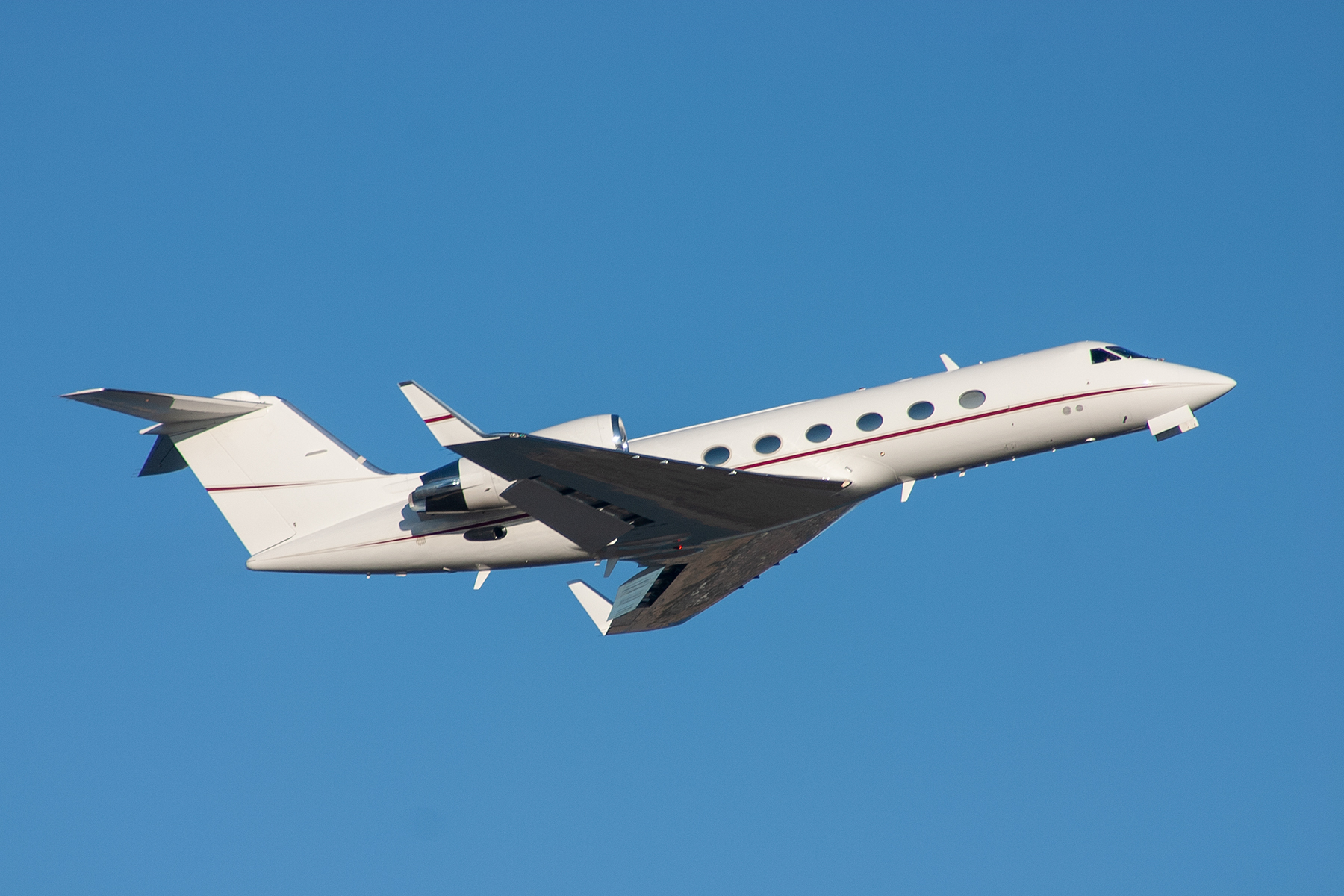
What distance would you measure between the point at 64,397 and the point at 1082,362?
52.5 feet

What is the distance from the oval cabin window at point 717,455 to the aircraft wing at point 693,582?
161 centimetres

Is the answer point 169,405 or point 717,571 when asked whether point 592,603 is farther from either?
point 169,405

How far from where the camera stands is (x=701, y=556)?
74.3 ft

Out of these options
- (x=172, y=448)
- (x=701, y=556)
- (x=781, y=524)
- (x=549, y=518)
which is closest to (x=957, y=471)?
(x=781, y=524)

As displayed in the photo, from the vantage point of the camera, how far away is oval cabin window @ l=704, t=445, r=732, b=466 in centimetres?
2098

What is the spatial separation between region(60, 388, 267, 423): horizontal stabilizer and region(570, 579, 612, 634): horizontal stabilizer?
7.09m

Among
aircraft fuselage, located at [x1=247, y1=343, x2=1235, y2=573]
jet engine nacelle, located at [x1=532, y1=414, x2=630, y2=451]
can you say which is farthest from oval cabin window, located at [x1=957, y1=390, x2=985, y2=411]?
jet engine nacelle, located at [x1=532, y1=414, x2=630, y2=451]

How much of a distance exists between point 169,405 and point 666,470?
9347 mm

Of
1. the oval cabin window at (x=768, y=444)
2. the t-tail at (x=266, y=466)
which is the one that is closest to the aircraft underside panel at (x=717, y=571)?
the oval cabin window at (x=768, y=444)

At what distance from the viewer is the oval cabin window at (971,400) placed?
20875 mm

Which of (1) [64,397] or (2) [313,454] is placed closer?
(1) [64,397]

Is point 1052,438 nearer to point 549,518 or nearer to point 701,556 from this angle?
point 701,556

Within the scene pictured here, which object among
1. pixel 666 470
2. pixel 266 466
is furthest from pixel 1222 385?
pixel 266 466

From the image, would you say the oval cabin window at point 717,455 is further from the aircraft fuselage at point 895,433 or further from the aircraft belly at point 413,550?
the aircraft belly at point 413,550
